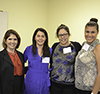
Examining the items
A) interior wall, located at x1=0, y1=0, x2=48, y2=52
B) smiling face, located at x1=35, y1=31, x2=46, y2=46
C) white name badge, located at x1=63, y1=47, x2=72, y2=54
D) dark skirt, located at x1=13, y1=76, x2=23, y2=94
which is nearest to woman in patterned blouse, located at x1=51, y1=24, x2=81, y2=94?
white name badge, located at x1=63, y1=47, x2=72, y2=54

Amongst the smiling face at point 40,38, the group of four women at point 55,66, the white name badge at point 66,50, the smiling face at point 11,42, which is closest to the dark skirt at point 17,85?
the group of four women at point 55,66

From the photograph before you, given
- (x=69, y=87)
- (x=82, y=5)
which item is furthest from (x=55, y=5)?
(x=69, y=87)

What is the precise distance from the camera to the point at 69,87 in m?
1.73

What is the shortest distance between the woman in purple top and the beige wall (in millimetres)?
1515

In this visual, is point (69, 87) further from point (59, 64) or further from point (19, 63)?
point (19, 63)

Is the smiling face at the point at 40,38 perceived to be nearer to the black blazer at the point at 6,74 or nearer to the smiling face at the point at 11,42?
the smiling face at the point at 11,42

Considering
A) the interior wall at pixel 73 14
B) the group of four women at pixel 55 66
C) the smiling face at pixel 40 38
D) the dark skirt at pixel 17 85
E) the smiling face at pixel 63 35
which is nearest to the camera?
the group of four women at pixel 55 66

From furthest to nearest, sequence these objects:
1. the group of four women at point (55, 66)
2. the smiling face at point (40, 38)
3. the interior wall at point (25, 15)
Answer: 1. the interior wall at point (25, 15)
2. the smiling face at point (40, 38)
3. the group of four women at point (55, 66)

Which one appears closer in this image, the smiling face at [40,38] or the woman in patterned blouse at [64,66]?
the woman in patterned blouse at [64,66]

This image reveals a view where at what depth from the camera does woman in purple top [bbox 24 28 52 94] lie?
73.4 inches

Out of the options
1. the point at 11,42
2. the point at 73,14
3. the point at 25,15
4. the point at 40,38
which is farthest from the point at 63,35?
the point at 25,15

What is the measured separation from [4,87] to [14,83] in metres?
0.15

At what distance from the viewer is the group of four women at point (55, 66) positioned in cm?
157

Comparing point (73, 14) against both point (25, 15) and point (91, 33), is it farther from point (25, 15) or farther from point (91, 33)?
point (91, 33)
